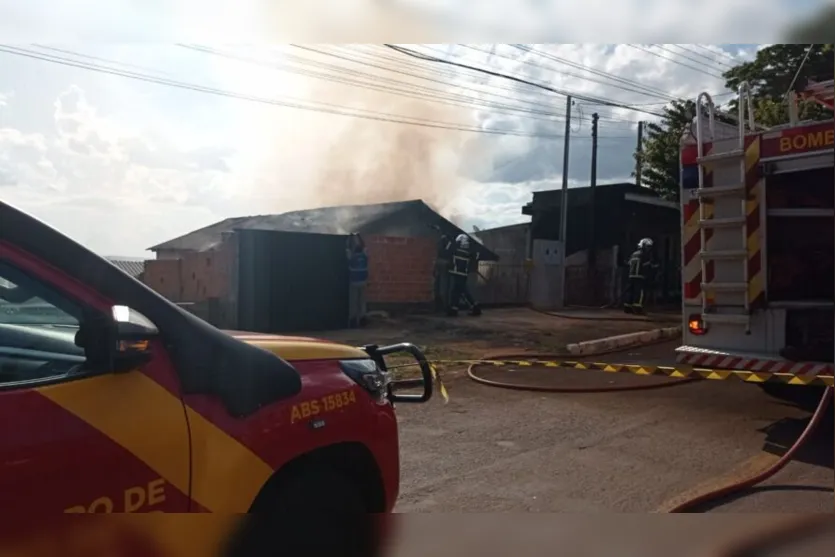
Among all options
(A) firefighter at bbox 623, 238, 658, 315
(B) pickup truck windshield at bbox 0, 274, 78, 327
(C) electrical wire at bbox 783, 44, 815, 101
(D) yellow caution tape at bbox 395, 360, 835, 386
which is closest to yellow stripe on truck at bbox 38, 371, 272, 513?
(B) pickup truck windshield at bbox 0, 274, 78, 327

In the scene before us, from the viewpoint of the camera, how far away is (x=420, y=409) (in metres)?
4.82

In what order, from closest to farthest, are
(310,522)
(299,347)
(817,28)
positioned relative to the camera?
(817,28) < (310,522) < (299,347)

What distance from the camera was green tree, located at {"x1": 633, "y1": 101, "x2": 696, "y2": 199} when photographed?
349 centimetres

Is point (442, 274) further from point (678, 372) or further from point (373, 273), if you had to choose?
point (678, 372)

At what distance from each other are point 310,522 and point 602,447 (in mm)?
2395

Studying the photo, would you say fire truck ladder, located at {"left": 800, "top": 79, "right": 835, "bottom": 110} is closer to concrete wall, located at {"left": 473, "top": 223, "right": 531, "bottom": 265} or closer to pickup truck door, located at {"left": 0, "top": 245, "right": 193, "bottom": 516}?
concrete wall, located at {"left": 473, "top": 223, "right": 531, "bottom": 265}

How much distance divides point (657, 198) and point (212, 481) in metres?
3.31

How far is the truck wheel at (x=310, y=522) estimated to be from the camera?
2062mm

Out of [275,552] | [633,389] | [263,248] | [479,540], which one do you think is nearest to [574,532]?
[479,540]

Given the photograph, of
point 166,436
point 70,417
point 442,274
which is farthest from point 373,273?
point 70,417

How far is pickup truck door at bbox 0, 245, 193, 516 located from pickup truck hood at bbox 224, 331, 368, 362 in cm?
45

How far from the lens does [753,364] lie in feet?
14.8

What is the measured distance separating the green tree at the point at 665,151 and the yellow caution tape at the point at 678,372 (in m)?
1.20

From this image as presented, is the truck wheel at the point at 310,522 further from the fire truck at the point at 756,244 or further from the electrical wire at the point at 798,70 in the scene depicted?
the fire truck at the point at 756,244
